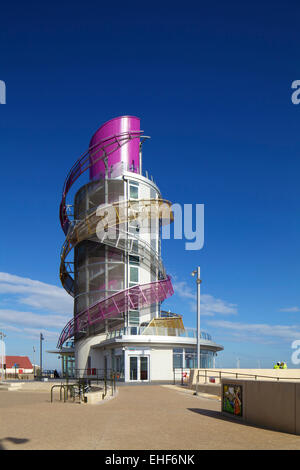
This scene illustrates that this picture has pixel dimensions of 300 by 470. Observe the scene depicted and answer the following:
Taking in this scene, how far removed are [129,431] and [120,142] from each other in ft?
138

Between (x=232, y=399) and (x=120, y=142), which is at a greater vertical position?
(x=120, y=142)

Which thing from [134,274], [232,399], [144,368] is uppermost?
[134,274]

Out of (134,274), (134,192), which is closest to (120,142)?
(134,192)

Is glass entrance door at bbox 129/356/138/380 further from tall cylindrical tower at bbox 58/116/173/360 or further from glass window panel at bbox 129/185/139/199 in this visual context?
glass window panel at bbox 129/185/139/199

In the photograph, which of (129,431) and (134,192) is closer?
(129,431)

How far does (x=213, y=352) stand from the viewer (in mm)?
46281

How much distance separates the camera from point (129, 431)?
11367 millimetres

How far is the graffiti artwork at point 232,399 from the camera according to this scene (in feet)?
47.6

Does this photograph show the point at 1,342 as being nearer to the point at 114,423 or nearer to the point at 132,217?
the point at 132,217

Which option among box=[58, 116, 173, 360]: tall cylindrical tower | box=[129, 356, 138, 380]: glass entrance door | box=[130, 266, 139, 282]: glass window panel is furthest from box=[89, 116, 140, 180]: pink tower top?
box=[129, 356, 138, 380]: glass entrance door

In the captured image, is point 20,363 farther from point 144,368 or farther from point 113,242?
point 144,368

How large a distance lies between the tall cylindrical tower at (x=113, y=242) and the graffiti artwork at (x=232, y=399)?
27825 mm

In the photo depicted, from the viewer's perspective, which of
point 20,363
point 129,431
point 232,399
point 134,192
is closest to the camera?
point 129,431
